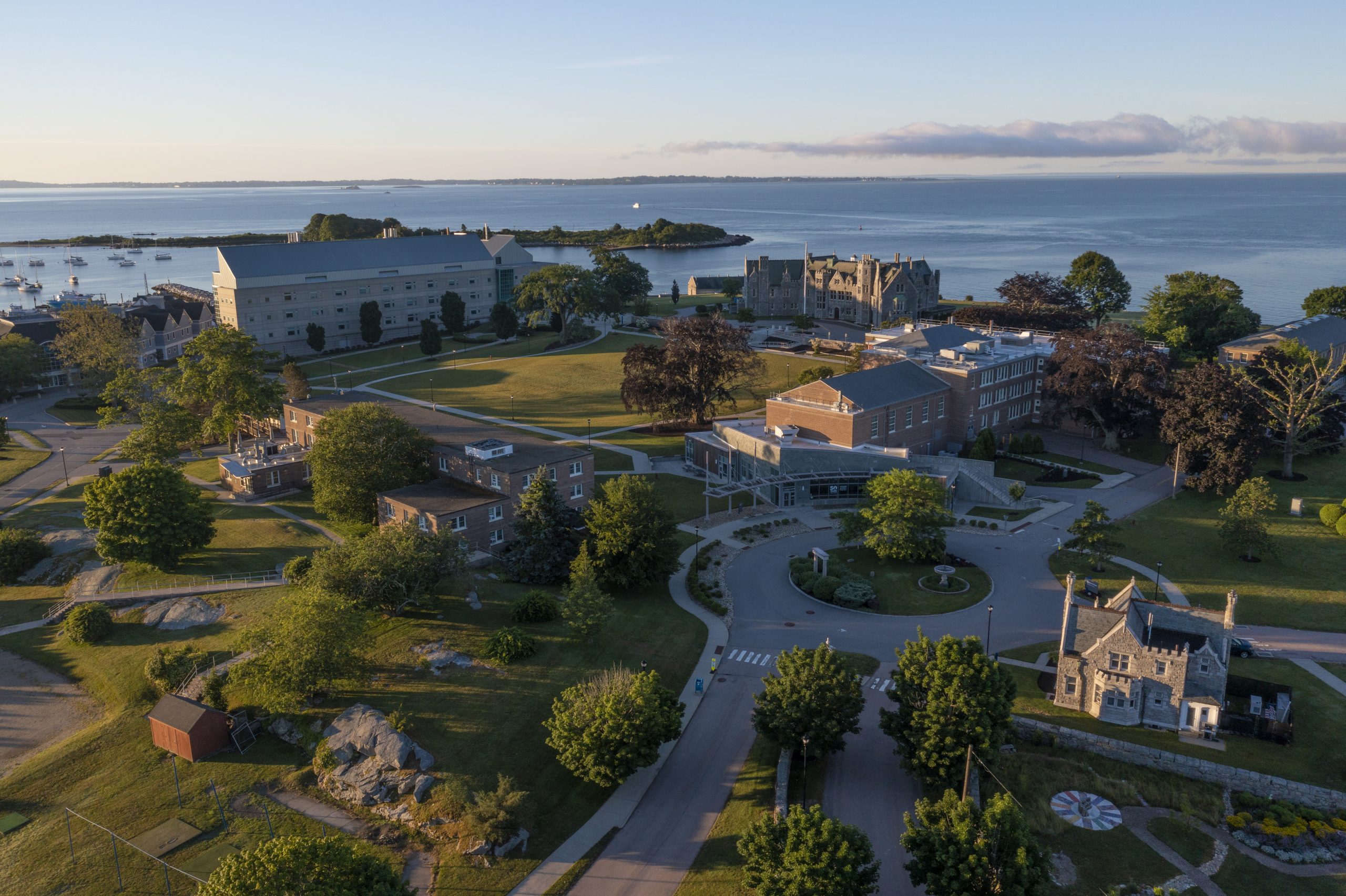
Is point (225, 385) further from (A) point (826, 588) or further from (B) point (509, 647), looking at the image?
(A) point (826, 588)

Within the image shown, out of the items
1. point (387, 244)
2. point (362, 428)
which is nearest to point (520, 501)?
point (362, 428)

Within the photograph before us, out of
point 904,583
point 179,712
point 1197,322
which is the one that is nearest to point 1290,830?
point 904,583

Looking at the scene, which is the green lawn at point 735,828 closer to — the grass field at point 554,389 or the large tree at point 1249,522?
the large tree at point 1249,522

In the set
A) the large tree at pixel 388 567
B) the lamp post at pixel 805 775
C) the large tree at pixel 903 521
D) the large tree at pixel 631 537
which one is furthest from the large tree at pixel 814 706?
the large tree at pixel 388 567

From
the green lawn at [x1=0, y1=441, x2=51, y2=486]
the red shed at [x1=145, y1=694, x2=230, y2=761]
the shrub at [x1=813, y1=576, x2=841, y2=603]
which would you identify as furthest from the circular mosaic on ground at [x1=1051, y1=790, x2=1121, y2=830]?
the green lawn at [x1=0, y1=441, x2=51, y2=486]

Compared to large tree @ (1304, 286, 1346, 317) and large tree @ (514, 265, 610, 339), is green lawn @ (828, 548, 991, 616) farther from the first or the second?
large tree @ (1304, 286, 1346, 317)

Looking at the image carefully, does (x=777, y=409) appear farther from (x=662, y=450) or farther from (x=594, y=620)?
(x=594, y=620)
